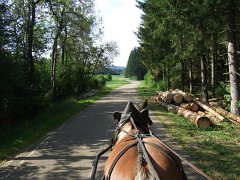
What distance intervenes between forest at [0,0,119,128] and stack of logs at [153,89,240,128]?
8.01 meters

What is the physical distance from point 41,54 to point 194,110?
43.5ft

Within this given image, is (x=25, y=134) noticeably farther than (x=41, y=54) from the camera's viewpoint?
No

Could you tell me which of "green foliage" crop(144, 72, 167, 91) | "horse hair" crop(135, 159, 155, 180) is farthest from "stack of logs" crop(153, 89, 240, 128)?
"green foliage" crop(144, 72, 167, 91)

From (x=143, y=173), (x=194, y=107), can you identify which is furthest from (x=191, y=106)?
(x=143, y=173)

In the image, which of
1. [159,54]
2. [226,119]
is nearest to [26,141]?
[226,119]

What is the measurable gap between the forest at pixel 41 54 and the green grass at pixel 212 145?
7.53 meters

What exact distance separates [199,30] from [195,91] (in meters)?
15.4

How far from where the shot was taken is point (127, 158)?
3688 millimetres

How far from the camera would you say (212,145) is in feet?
34.7

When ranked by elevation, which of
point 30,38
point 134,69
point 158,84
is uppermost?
point 134,69

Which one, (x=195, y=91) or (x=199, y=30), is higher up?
(x=199, y=30)

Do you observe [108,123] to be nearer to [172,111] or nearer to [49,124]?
[49,124]

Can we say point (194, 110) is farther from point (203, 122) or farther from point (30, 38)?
point (30, 38)

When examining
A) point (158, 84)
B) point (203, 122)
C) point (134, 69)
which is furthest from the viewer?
point (134, 69)
